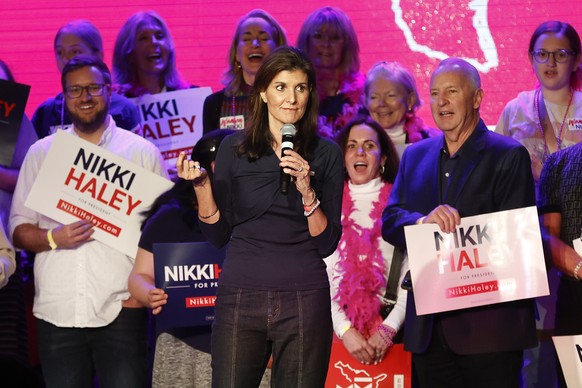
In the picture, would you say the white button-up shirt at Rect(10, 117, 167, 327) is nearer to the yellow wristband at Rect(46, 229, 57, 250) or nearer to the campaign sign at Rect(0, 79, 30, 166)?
the yellow wristband at Rect(46, 229, 57, 250)

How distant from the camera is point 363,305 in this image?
13.0 feet

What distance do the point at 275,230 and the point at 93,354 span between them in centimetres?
154

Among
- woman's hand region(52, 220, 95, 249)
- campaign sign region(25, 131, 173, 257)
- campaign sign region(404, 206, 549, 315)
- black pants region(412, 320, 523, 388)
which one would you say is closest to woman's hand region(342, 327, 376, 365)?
black pants region(412, 320, 523, 388)

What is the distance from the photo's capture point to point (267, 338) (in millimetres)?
2828

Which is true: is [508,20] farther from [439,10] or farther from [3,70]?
[3,70]

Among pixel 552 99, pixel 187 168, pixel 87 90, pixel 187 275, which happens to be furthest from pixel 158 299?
pixel 552 99

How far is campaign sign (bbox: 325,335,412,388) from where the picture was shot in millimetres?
3896

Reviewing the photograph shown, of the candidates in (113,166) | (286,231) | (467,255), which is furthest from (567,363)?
(113,166)

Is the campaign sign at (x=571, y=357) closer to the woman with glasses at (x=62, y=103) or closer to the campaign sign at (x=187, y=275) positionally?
the campaign sign at (x=187, y=275)

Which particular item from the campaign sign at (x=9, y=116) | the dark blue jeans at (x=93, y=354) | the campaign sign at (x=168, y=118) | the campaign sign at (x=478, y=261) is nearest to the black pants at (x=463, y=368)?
the campaign sign at (x=478, y=261)

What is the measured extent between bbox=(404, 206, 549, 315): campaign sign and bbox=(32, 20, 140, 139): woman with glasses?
1898mm

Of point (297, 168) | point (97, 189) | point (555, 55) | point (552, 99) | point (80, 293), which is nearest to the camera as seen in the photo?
point (297, 168)

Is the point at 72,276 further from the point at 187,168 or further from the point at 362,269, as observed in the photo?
the point at 187,168

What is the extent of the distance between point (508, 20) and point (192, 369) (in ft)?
10.1
